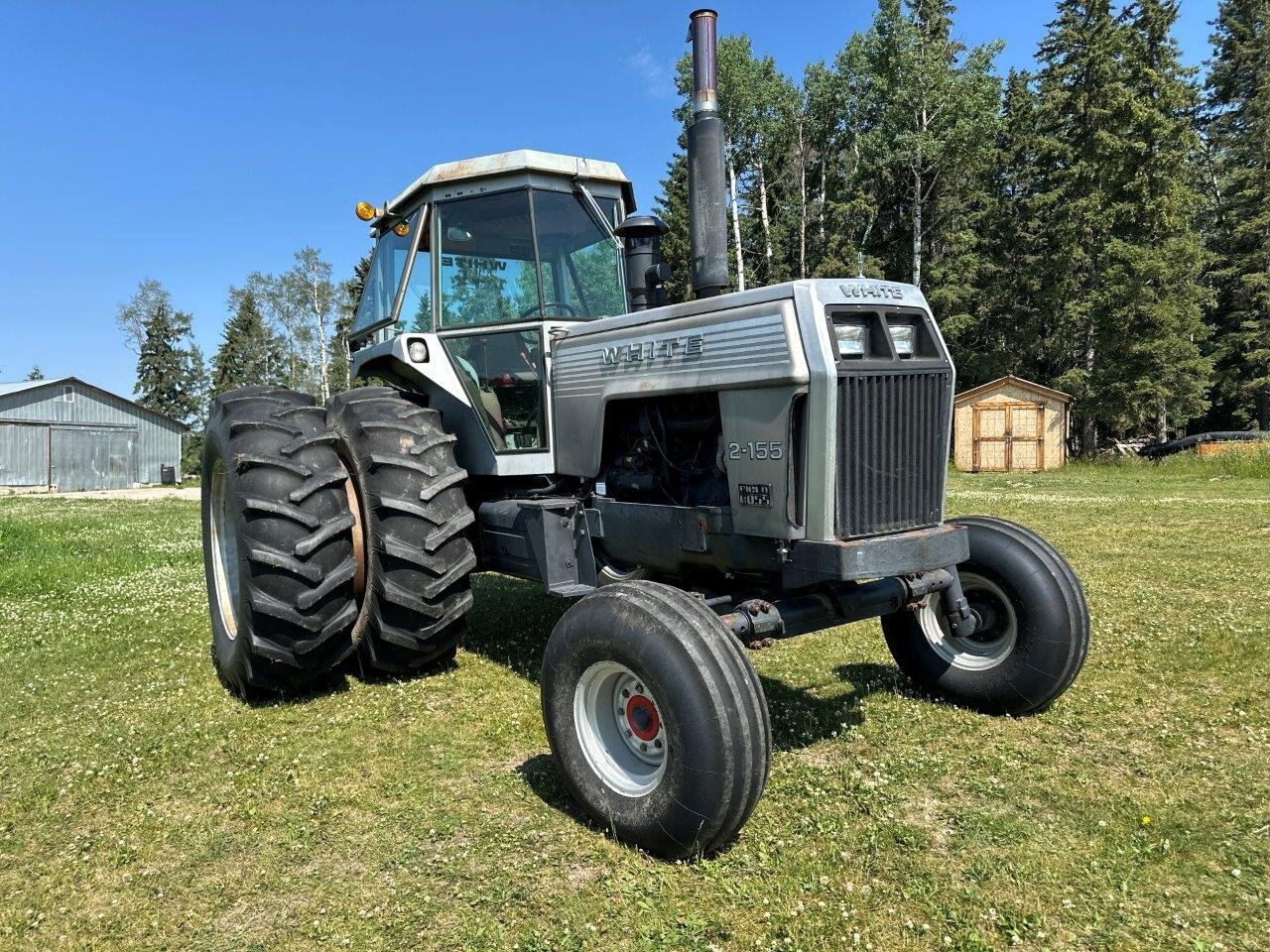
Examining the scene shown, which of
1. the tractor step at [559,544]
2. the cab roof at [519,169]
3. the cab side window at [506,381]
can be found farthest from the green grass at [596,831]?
the cab roof at [519,169]

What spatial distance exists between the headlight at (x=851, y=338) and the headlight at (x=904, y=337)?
0.18 m

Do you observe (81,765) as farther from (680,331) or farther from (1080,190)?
(1080,190)

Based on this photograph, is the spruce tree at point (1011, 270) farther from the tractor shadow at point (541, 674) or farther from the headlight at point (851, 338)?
the headlight at point (851, 338)

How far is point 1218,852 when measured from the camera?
9.78 feet

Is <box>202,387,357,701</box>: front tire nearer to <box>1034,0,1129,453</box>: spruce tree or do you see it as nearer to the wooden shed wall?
the wooden shed wall

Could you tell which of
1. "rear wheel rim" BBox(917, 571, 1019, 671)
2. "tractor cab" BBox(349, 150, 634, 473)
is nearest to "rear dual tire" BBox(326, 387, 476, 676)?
"tractor cab" BBox(349, 150, 634, 473)

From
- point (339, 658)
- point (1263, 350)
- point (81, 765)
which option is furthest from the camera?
point (1263, 350)

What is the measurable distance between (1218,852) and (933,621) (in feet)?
5.95

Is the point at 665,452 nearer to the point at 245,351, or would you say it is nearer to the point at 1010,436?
the point at 1010,436

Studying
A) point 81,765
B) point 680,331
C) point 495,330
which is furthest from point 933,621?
point 81,765

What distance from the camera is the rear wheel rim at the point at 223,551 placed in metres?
5.36

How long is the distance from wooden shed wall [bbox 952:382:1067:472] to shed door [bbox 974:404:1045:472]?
5.1 inches

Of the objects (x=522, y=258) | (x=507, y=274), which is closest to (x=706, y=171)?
(x=522, y=258)

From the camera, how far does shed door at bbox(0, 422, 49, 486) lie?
3117cm
